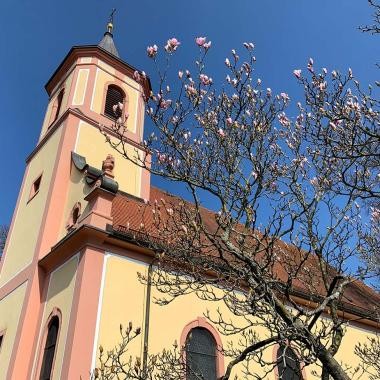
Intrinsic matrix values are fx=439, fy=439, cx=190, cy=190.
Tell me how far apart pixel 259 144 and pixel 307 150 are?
963 mm

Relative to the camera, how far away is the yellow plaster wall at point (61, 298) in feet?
31.3

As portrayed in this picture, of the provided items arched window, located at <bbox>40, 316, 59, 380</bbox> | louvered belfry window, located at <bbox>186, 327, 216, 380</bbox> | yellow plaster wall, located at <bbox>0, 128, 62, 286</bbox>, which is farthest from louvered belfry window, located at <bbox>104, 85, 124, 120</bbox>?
louvered belfry window, located at <bbox>186, 327, 216, 380</bbox>

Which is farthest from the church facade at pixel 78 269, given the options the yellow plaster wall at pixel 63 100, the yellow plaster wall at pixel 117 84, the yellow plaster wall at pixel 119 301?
the yellow plaster wall at pixel 63 100

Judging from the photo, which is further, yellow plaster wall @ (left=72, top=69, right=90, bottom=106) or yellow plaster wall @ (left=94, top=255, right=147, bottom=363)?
yellow plaster wall @ (left=72, top=69, right=90, bottom=106)

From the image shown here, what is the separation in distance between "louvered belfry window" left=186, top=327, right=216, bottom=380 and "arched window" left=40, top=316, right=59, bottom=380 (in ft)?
10.2

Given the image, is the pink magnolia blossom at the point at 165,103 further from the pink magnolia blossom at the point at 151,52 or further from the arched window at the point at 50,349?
the arched window at the point at 50,349

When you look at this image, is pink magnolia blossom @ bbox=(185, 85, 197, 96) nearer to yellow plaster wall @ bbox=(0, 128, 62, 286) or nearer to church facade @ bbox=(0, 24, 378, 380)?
church facade @ bbox=(0, 24, 378, 380)

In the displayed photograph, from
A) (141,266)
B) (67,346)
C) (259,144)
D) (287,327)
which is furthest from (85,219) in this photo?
(287,327)

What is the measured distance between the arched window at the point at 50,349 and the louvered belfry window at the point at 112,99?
891cm

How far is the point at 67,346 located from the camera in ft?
30.0

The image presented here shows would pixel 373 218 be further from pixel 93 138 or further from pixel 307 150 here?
pixel 93 138

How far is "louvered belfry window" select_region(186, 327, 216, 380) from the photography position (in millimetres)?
10492

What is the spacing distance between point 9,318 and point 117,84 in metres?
10.0

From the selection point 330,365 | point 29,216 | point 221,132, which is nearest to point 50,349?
point 29,216
